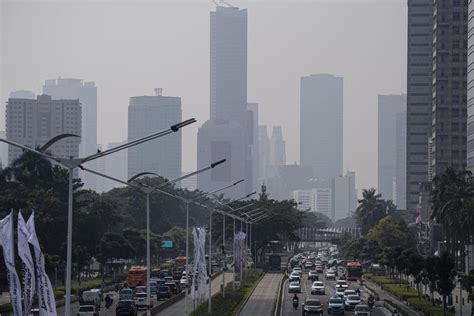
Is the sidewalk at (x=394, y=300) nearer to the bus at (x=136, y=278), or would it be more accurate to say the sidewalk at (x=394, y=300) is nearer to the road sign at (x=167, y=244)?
the bus at (x=136, y=278)

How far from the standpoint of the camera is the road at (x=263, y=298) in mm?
81188

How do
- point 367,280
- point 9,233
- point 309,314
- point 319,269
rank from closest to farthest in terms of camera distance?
1. point 9,233
2. point 309,314
3. point 367,280
4. point 319,269

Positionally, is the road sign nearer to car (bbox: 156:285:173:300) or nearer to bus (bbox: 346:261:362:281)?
bus (bbox: 346:261:362:281)

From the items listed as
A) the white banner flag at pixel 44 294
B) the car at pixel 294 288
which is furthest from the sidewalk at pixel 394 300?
the white banner flag at pixel 44 294

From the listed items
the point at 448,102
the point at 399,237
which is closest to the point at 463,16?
the point at 448,102

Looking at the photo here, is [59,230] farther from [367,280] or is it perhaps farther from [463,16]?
[463,16]

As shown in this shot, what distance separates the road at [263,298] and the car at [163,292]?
6477 millimetres

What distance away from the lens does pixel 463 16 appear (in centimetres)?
17512

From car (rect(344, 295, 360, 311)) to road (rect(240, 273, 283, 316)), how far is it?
5167 millimetres

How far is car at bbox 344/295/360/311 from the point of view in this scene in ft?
268

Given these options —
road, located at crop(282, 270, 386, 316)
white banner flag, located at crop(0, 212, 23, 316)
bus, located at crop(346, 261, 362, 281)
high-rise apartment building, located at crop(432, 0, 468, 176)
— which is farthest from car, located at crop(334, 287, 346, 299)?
high-rise apartment building, located at crop(432, 0, 468, 176)

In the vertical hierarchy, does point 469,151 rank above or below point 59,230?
above

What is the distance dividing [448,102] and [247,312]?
9911 centimetres

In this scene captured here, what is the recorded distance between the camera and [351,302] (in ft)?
270
